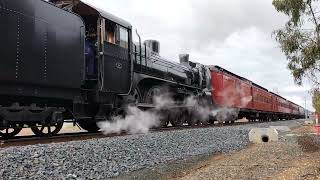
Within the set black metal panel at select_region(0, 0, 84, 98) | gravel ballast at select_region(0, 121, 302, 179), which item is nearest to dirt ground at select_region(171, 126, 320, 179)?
gravel ballast at select_region(0, 121, 302, 179)

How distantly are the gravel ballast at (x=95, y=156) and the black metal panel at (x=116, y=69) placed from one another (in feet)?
6.39

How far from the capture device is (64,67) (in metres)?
10.9

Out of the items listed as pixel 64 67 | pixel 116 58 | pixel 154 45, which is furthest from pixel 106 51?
pixel 154 45

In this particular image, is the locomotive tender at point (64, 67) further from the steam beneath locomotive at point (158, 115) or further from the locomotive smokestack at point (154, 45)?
the locomotive smokestack at point (154, 45)

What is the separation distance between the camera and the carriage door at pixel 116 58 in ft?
41.2

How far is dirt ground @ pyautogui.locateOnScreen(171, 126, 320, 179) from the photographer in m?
7.92

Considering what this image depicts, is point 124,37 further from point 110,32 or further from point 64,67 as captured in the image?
point 64,67

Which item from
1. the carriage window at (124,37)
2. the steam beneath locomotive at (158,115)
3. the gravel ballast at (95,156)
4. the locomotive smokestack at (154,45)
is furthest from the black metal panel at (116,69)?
the locomotive smokestack at (154,45)

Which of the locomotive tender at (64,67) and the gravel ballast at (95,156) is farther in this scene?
the locomotive tender at (64,67)

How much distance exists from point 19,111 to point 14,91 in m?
0.63

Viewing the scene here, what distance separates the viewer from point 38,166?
7078 millimetres

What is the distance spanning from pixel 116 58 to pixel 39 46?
341cm

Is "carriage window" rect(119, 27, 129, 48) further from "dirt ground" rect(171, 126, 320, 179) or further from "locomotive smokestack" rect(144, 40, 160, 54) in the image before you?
"locomotive smokestack" rect(144, 40, 160, 54)

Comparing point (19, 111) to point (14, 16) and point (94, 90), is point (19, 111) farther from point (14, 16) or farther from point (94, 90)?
point (94, 90)
